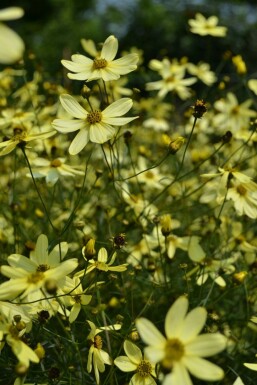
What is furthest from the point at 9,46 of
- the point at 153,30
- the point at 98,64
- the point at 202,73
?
the point at 153,30

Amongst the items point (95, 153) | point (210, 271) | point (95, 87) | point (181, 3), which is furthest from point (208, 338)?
point (181, 3)

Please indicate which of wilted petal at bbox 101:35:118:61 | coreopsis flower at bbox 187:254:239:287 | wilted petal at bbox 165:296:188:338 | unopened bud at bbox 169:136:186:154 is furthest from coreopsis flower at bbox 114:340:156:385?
wilted petal at bbox 101:35:118:61

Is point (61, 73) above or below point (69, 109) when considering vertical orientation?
below

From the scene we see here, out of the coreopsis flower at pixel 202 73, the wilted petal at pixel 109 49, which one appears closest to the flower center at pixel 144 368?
the wilted petal at pixel 109 49

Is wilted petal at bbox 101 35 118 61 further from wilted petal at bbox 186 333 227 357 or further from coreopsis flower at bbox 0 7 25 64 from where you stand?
wilted petal at bbox 186 333 227 357

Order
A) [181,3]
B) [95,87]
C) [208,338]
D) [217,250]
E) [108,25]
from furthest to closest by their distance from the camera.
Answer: [108,25], [181,3], [95,87], [217,250], [208,338]

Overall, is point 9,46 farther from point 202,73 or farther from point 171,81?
point 202,73

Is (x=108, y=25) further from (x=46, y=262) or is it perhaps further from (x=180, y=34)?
(x=46, y=262)

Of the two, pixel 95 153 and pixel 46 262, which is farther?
pixel 95 153
